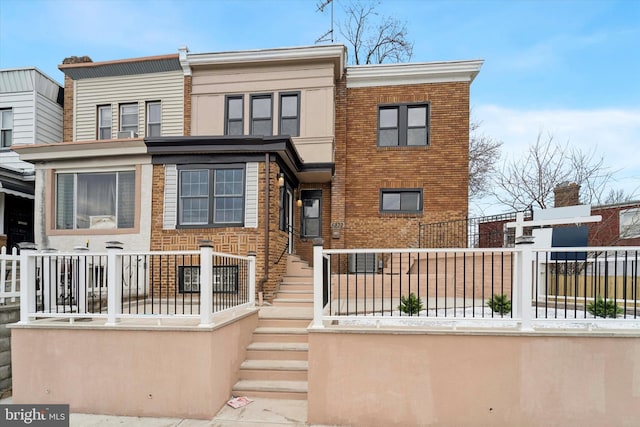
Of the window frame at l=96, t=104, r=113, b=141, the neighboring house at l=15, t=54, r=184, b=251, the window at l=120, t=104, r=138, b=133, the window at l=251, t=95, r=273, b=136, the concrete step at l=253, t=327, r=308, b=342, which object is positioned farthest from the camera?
the window frame at l=96, t=104, r=113, b=141

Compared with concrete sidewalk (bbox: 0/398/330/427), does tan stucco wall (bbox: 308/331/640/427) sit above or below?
above

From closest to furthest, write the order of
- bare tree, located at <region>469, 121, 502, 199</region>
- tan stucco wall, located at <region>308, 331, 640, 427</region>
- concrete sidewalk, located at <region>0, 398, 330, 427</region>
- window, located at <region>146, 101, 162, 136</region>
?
tan stucco wall, located at <region>308, 331, 640, 427</region> < concrete sidewalk, located at <region>0, 398, 330, 427</region> < window, located at <region>146, 101, 162, 136</region> < bare tree, located at <region>469, 121, 502, 199</region>

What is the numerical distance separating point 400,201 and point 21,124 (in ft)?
40.5

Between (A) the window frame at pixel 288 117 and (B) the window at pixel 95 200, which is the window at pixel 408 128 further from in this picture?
(B) the window at pixel 95 200

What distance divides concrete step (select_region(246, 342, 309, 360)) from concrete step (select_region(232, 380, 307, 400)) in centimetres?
41

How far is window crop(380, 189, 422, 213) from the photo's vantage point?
10.6 metres

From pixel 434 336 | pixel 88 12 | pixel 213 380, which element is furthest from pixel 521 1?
pixel 88 12

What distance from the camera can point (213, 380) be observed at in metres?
4.41

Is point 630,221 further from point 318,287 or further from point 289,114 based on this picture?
point 318,287

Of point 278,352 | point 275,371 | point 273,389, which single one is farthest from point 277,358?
point 273,389

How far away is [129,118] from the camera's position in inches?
440

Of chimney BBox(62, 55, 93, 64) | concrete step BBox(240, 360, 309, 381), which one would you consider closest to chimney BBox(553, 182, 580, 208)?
concrete step BBox(240, 360, 309, 381)

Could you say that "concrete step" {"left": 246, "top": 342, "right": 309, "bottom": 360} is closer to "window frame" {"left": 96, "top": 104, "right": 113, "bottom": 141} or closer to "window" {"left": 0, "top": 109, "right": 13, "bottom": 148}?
"window frame" {"left": 96, "top": 104, "right": 113, "bottom": 141}

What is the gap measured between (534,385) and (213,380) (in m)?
3.89
